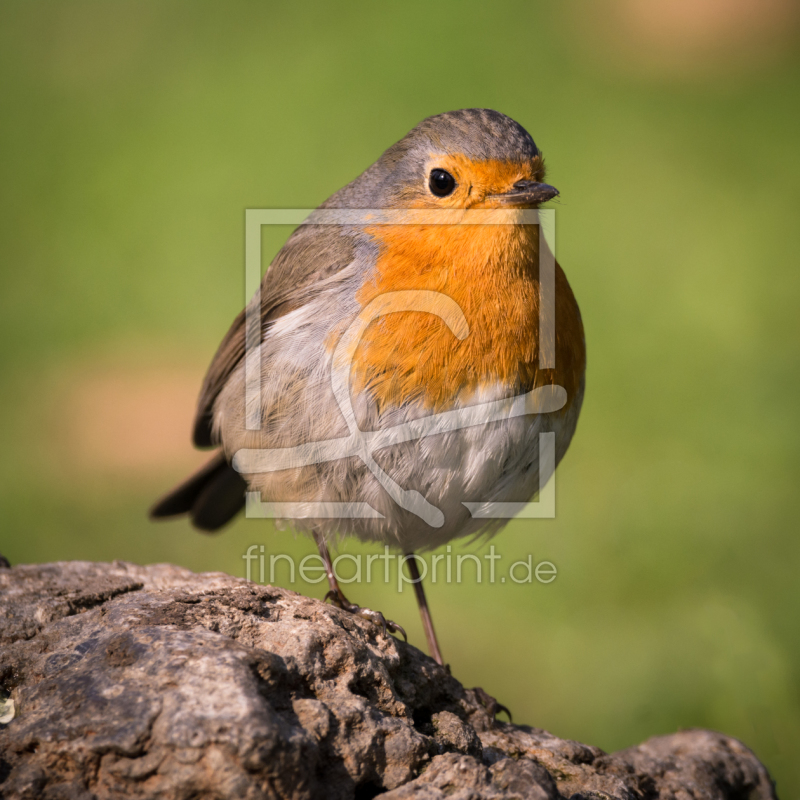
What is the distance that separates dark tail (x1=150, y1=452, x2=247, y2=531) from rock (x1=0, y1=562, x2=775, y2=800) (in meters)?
1.31

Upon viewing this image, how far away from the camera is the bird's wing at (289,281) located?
3387 mm

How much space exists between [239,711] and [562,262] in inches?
202

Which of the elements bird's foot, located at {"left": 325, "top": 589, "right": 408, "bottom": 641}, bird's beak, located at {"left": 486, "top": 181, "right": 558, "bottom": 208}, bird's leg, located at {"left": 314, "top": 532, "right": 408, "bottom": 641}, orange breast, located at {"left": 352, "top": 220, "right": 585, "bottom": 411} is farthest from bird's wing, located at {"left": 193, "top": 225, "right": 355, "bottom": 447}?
bird's foot, located at {"left": 325, "top": 589, "right": 408, "bottom": 641}

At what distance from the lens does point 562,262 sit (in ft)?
21.5

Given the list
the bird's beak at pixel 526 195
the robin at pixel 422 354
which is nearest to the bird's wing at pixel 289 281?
the robin at pixel 422 354

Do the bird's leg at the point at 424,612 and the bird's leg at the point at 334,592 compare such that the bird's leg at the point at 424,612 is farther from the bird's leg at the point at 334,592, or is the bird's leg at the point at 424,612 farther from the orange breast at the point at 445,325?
the orange breast at the point at 445,325

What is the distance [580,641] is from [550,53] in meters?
5.39

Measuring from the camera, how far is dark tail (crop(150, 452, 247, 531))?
4.25m

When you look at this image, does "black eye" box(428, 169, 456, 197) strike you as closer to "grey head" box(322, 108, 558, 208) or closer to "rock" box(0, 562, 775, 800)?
"grey head" box(322, 108, 558, 208)

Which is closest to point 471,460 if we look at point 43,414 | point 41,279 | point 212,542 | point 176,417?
point 212,542

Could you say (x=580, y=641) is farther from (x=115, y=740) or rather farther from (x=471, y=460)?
(x=115, y=740)

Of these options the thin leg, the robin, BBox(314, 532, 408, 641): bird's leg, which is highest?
the robin

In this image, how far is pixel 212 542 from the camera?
5621mm

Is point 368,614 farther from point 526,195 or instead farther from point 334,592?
point 526,195
